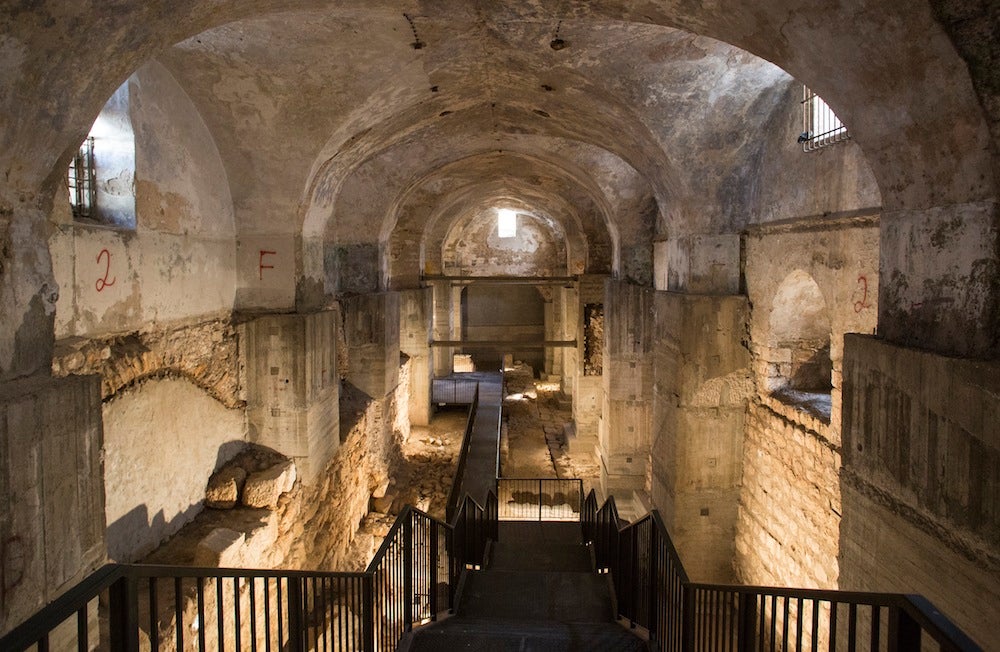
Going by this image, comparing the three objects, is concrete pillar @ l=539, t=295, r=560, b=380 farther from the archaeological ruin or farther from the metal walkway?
the archaeological ruin

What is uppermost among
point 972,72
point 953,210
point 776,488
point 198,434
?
point 972,72

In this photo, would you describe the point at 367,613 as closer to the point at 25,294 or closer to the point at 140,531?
the point at 140,531

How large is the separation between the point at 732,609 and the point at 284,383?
5586mm

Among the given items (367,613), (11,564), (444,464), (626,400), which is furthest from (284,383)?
(626,400)

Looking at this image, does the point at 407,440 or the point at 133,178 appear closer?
the point at 133,178

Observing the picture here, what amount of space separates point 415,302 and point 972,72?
585 inches

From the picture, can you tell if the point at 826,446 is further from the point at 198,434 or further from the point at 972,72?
the point at 198,434

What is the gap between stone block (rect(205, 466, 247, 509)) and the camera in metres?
6.98

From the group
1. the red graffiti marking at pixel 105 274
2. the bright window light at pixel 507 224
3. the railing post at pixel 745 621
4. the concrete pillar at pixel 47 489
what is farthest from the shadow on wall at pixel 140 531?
the bright window light at pixel 507 224

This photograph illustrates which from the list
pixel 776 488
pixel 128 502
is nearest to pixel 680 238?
pixel 776 488

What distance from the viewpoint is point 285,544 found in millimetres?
7387

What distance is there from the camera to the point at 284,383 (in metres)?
7.75

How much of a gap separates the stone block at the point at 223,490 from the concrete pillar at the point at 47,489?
138 inches

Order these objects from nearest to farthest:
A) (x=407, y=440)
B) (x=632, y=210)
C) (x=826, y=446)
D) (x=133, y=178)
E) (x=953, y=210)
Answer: (x=953, y=210) < (x=133, y=178) < (x=826, y=446) < (x=632, y=210) < (x=407, y=440)
